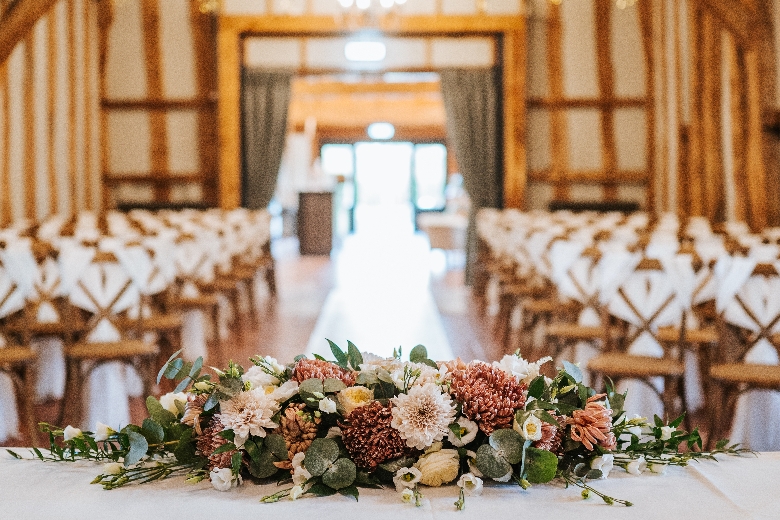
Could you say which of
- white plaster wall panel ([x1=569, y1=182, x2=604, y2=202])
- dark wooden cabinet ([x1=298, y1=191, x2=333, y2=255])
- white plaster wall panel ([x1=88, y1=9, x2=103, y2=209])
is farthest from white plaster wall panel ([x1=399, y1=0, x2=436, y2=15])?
dark wooden cabinet ([x1=298, y1=191, x2=333, y2=255])

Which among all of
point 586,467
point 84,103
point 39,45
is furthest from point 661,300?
point 84,103

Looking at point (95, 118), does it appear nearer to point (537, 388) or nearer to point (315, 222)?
point (315, 222)

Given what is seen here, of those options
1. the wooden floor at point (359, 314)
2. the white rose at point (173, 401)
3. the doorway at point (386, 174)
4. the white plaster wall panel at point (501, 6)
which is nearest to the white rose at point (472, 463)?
the white rose at point (173, 401)

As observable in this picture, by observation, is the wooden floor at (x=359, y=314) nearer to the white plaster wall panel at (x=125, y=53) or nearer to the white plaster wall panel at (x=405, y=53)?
the white plaster wall panel at (x=405, y=53)

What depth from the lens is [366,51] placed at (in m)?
13.2

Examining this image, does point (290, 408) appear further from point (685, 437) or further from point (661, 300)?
point (661, 300)

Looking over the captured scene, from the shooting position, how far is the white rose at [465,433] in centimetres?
158

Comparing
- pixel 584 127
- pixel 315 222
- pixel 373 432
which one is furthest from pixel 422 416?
pixel 315 222

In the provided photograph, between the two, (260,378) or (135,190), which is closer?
(260,378)

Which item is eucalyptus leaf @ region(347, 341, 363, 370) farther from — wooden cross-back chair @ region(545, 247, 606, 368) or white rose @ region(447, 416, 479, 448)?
wooden cross-back chair @ region(545, 247, 606, 368)

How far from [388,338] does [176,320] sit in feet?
8.40

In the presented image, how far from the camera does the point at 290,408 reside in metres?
1.61

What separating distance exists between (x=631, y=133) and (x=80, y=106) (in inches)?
305

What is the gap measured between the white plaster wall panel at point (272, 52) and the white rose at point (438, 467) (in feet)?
40.3
